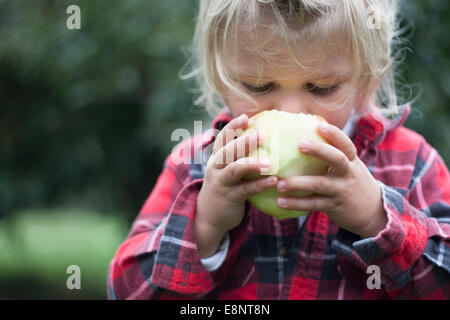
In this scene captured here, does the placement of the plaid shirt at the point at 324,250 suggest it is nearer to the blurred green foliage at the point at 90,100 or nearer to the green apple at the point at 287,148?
the green apple at the point at 287,148

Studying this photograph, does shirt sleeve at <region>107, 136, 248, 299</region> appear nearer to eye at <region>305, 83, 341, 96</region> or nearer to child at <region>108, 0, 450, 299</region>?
child at <region>108, 0, 450, 299</region>

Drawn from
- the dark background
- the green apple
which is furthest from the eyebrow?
the dark background

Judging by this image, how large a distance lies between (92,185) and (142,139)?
0.32 meters

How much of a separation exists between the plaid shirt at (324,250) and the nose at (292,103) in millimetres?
206

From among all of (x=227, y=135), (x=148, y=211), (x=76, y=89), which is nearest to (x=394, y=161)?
(x=227, y=135)

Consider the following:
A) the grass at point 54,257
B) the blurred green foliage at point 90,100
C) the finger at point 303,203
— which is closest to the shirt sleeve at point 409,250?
the finger at point 303,203

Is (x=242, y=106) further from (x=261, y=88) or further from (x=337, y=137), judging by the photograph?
(x=337, y=137)

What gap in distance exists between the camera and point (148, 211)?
1.23m

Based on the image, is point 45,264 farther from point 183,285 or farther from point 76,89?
point 183,285

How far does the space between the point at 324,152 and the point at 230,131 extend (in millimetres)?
169

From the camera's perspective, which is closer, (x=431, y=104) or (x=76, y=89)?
(x=431, y=104)

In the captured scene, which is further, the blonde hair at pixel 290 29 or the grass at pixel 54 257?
the grass at pixel 54 257

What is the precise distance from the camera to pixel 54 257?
11.6 ft

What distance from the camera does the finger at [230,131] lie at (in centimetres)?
90
